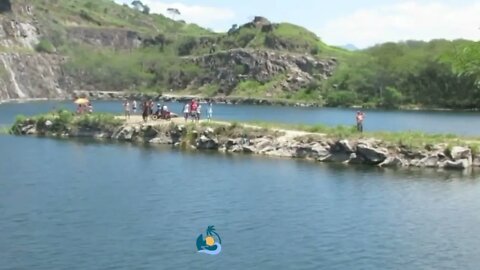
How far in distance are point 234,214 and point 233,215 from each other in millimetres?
288

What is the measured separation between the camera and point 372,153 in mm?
62500

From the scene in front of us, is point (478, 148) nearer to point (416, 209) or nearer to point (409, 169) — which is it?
point (409, 169)

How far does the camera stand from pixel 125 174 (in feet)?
186

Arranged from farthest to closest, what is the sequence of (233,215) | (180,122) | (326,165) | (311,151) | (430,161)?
(180,122), (311,151), (326,165), (430,161), (233,215)

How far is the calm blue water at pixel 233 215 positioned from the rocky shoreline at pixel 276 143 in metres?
3.07

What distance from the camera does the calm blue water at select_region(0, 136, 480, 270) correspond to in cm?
3234

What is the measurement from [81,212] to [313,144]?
3009cm

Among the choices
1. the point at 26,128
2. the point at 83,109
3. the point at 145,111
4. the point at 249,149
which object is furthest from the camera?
the point at 83,109

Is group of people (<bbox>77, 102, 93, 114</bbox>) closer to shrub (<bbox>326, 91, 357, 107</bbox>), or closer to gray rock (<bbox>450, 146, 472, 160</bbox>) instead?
gray rock (<bbox>450, 146, 472, 160</bbox>)

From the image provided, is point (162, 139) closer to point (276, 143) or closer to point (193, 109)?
point (193, 109)

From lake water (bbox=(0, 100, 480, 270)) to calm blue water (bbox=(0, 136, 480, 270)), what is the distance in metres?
0.07

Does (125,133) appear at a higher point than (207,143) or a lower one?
higher

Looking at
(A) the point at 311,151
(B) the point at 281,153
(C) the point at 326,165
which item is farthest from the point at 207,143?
(C) the point at 326,165

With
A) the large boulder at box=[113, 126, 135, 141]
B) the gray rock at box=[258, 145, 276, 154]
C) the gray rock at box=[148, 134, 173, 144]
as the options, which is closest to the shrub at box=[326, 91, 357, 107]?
the large boulder at box=[113, 126, 135, 141]
